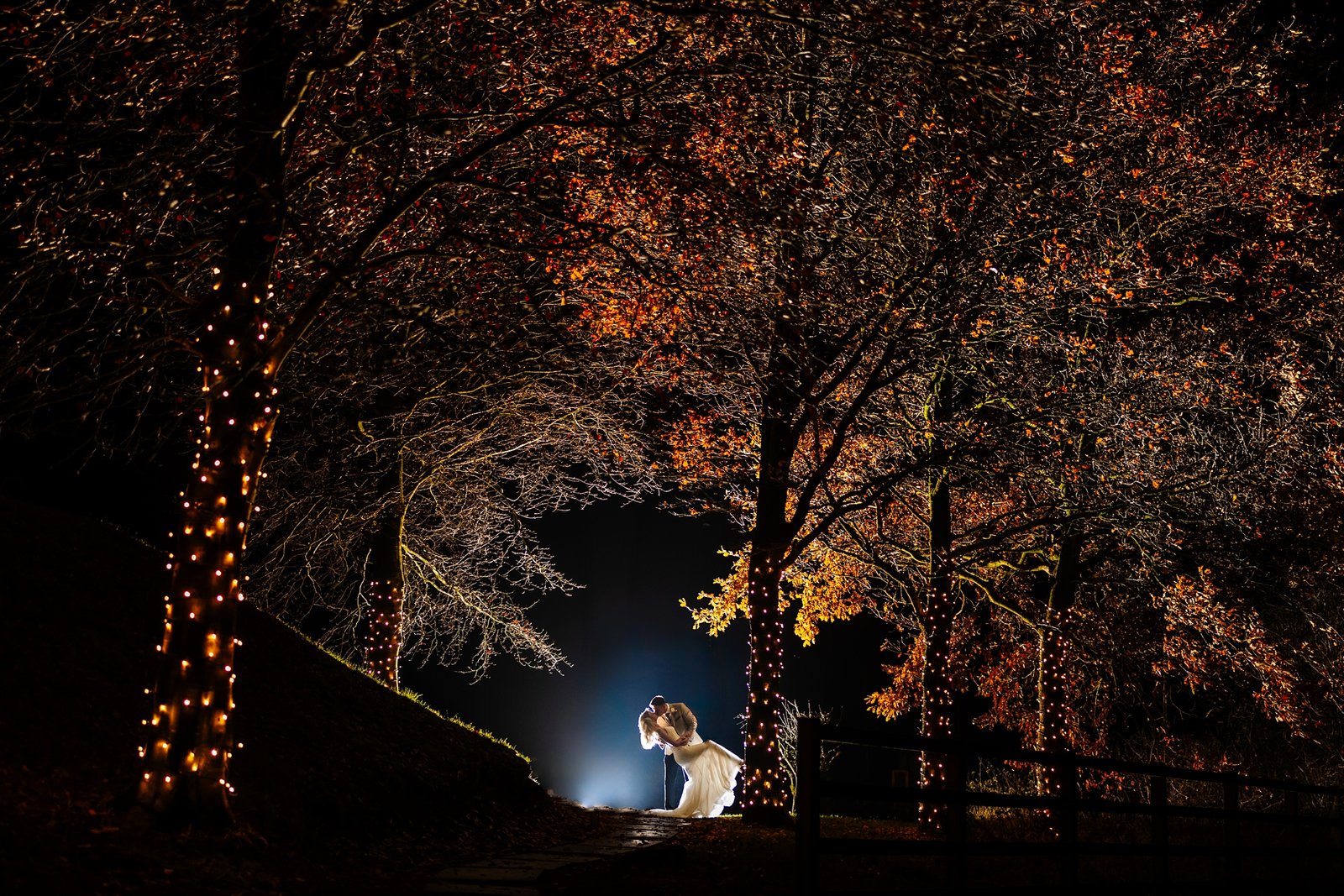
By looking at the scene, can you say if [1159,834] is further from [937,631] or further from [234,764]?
[234,764]

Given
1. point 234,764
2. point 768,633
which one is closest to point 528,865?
point 234,764

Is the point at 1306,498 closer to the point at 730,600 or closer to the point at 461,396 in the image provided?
the point at 730,600

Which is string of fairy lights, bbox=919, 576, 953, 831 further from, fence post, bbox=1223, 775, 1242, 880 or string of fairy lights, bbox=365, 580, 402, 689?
string of fairy lights, bbox=365, 580, 402, 689

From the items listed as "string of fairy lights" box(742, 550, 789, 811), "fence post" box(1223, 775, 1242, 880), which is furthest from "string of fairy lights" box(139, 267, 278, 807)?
"fence post" box(1223, 775, 1242, 880)

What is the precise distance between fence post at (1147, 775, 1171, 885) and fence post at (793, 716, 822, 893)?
176 inches

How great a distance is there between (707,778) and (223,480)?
39.0 ft

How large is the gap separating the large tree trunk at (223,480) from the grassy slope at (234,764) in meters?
0.43

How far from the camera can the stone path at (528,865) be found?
7691 mm

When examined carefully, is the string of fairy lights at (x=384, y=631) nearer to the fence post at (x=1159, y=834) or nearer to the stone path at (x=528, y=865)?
the stone path at (x=528, y=865)

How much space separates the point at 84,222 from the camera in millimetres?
9867

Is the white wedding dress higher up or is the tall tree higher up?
the tall tree

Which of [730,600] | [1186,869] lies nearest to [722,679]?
[730,600]

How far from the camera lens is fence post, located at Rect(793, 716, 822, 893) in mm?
6223

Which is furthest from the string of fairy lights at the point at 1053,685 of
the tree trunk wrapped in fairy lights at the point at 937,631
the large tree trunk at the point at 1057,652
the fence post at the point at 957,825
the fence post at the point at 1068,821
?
the fence post at the point at 957,825
